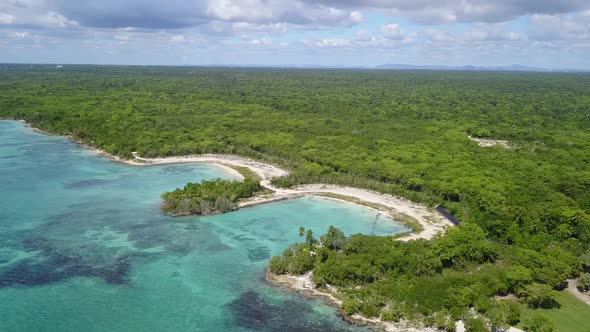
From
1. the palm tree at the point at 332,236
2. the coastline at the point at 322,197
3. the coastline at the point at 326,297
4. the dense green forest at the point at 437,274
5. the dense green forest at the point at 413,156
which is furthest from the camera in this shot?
the palm tree at the point at 332,236

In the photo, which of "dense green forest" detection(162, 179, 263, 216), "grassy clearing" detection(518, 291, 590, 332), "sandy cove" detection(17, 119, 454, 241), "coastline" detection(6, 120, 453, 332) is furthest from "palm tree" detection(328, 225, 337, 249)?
"dense green forest" detection(162, 179, 263, 216)

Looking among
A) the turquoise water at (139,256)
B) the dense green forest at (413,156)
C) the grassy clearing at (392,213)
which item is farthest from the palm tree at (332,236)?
the grassy clearing at (392,213)

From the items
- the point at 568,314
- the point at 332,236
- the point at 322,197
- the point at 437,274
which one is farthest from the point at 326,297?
the point at 322,197

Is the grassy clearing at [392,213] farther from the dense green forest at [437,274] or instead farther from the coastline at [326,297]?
the coastline at [326,297]

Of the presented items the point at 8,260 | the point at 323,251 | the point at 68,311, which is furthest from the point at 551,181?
the point at 8,260

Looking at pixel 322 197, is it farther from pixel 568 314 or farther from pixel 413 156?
pixel 568 314

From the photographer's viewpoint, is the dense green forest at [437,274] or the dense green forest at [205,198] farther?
the dense green forest at [205,198]
